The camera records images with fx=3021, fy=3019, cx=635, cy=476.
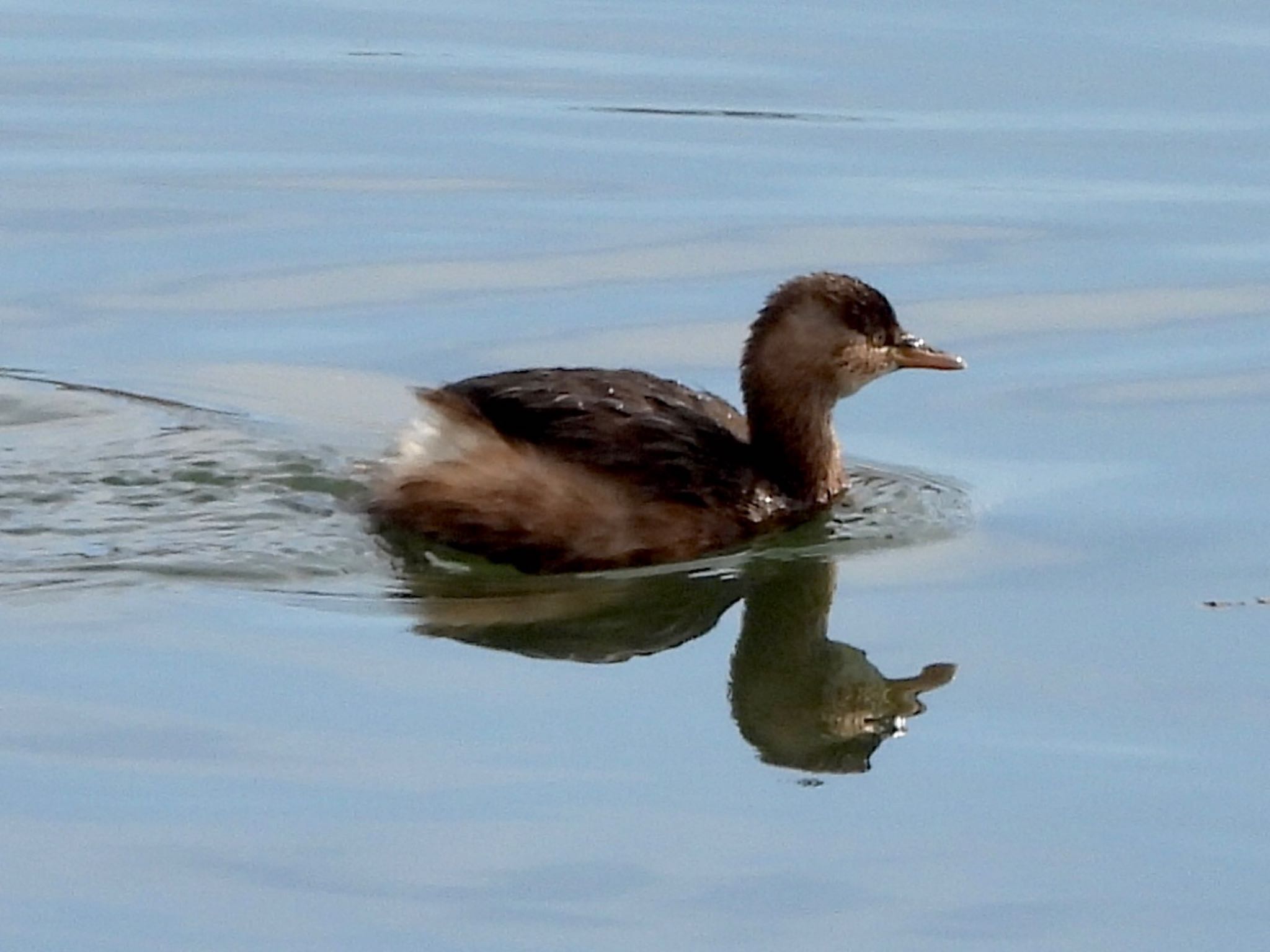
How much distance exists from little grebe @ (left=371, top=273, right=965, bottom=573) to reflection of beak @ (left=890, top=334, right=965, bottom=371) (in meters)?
0.43

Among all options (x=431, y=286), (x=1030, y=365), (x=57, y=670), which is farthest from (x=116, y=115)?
(x=57, y=670)

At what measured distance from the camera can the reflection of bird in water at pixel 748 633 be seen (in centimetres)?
648

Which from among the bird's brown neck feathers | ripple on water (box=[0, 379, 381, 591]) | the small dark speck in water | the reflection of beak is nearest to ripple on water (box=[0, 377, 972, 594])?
ripple on water (box=[0, 379, 381, 591])

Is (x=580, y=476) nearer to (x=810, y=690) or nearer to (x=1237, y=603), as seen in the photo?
(x=810, y=690)

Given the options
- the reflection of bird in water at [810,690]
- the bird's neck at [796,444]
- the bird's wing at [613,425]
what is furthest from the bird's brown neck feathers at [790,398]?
the reflection of bird in water at [810,690]

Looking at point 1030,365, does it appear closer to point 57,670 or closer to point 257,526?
point 257,526

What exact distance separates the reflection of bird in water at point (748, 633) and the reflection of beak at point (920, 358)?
772mm

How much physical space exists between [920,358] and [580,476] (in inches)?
45.8

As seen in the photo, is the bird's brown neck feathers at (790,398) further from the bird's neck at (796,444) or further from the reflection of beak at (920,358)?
the reflection of beak at (920,358)

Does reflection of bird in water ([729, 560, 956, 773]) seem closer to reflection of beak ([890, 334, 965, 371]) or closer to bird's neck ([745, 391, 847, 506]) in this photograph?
bird's neck ([745, 391, 847, 506])

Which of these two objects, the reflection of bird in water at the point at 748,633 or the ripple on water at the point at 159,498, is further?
the ripple on water at the point at 159,498

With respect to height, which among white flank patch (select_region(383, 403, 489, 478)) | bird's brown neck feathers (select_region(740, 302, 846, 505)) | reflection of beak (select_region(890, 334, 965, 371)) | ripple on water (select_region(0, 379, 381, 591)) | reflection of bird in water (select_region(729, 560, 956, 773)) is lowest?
reflection of bird in water (select_region(729, 560, 956, 773))

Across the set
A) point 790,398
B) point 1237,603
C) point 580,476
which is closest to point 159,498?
point 580,476

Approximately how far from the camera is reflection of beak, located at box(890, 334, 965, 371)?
823cm
